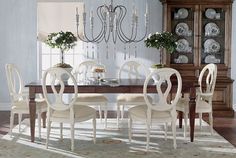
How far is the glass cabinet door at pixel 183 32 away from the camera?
22.5ft

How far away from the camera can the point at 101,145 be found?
191 inches

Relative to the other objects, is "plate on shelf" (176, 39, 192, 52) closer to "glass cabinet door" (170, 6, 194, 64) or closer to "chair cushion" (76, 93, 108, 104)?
"glass cabinet door" (170, 6, 194, 64)

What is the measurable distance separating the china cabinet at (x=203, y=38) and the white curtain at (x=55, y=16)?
1.60 metres

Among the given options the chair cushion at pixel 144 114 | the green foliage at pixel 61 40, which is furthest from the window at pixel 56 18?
the chair cushion at pixel 144 114

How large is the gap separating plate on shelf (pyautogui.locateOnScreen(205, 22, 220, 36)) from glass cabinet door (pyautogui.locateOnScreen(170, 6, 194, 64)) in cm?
25

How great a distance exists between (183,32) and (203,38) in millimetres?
353

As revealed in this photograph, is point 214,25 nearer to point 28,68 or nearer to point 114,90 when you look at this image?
point 114,90

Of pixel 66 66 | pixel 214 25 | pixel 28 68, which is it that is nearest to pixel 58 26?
pixel 28 68

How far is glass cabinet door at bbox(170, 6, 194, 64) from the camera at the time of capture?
6871 millimetres

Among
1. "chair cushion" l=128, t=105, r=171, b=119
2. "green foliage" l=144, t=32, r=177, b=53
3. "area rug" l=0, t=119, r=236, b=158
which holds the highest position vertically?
"green foliage" l=144, t=32, r=177, b=53

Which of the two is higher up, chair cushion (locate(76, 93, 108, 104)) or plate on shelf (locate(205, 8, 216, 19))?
plate on shelf (locate(205, 8, 216, 19))

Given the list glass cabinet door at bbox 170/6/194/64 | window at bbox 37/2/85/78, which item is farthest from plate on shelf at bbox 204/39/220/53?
window at bbox 37/2/85/78

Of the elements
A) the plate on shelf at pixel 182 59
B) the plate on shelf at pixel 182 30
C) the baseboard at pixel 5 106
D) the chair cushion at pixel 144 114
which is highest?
the plate on shelf at pixel 182 30

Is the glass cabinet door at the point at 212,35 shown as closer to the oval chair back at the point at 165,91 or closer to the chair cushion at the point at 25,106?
the oval chair back at the point at 165,91
